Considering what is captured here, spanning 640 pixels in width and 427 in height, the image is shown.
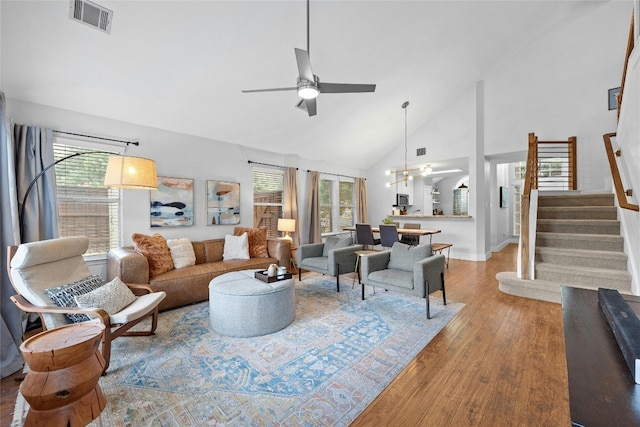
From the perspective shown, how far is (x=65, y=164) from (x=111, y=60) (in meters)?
1.44

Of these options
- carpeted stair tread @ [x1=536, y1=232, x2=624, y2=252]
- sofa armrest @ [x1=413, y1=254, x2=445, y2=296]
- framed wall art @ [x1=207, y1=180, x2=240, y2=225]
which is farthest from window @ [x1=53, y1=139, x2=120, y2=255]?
carpeted stair tread @ [x1=536, y1=232, x2=624, y2=252]

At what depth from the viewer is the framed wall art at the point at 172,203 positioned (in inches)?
158

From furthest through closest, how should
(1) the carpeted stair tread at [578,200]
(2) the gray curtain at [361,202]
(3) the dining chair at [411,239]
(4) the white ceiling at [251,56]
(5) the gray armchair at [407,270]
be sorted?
(2) the gray curtain at [361,202] < (3) the dining chair at [411,239] < (1) the carpeted stair tread at [578,200] < (5) the gray armchair at [407,270] < (4) the white ceiling at [251,56]

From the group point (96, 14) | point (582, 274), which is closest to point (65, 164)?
point (96, 14)

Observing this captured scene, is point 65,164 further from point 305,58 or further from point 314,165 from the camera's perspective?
point 314,165

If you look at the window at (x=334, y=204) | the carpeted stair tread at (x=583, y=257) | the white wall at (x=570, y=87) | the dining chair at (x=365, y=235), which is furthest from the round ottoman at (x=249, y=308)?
the white wall at (x=570, y=87)

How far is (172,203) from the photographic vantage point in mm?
4176

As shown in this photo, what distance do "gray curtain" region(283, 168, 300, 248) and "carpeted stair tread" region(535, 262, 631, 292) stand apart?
4.15 metres

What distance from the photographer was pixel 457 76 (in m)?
5.80

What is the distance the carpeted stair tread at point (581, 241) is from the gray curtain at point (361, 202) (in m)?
4.28

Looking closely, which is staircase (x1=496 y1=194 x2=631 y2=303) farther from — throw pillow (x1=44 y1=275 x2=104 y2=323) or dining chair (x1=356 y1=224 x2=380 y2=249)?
throw pillow (x1=44 y1=275 x2=104 y2=323)

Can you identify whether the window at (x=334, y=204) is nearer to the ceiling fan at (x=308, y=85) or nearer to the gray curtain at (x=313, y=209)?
the gray curtain at (x=313, y=209)

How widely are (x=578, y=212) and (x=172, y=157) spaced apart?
253 inches

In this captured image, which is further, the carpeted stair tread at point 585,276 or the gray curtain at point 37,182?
the carpeted stair tread at point 585,276
